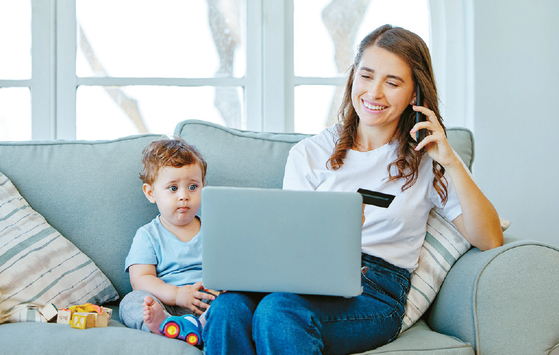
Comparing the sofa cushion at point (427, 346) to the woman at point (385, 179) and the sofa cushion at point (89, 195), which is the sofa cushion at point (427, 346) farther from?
the sofa cushion at point (89, 195)

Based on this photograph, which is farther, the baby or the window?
the window

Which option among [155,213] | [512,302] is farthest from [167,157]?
[512,302]

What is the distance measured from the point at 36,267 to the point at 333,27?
1.73m

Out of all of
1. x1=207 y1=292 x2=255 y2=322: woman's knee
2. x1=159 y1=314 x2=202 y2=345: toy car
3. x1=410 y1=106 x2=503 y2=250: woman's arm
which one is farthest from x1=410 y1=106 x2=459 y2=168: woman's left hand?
x1=159 y1=314 x2=202 y2=345: toy car

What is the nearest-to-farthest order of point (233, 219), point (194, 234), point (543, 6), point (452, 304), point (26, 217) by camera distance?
point (233, 219) < point (452, 304) < point (26, 217) < point (194, 234) < point (543, 6)

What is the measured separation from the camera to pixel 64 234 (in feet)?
5.01

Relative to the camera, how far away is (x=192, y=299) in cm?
134

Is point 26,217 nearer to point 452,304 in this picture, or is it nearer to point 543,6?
point 452,304

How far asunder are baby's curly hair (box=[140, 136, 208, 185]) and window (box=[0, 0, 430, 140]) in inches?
32.9

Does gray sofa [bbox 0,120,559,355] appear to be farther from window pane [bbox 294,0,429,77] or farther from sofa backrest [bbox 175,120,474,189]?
window pane [bbox 294,0,429,77]

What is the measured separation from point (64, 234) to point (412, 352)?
3.56 feet

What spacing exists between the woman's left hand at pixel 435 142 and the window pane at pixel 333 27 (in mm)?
1101

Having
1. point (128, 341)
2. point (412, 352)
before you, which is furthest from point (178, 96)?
point (412, 352)

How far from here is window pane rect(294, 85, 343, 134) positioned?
242 centimetres
